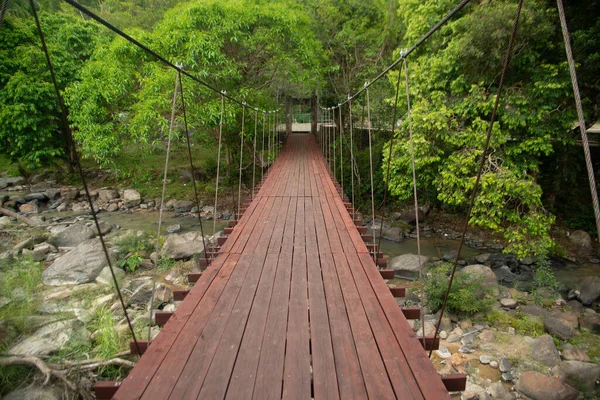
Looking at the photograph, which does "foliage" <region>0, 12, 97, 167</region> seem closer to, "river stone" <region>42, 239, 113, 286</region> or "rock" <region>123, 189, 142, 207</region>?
"rock" <region>123, 189, 142, 207</region>

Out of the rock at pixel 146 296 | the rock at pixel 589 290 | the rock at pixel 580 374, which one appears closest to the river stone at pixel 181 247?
the rock at pixel 146 296

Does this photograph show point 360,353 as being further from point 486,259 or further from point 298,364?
point 486,259

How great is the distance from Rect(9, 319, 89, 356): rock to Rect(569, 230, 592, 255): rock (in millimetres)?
7365

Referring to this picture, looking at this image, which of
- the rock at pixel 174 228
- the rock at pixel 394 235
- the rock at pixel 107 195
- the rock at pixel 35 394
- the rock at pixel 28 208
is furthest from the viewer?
the rock at pixel 107 195

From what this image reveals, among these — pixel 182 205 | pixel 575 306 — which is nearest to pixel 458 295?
pixel 575 306

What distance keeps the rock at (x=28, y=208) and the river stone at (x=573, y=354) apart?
10.0 meters

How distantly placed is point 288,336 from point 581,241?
677 centimetres

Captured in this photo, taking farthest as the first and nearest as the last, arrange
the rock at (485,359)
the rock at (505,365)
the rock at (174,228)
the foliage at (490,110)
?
the rock at (174,228) → the foliage at (490,110) → the rock at (485,359) → the rock at (505,365)

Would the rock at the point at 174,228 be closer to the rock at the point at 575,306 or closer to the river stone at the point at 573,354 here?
the river stone at the point at 573,354

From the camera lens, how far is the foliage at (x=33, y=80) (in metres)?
7.60

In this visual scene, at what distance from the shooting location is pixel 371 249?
259 centimetres

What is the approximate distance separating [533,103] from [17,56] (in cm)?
995

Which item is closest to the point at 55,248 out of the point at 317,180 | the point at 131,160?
the point at 131,160

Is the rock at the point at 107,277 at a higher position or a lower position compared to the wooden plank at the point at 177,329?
lower
